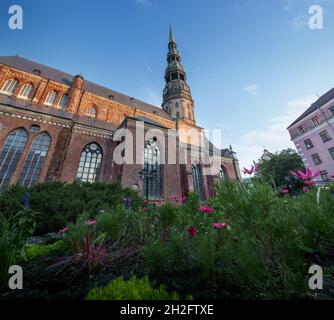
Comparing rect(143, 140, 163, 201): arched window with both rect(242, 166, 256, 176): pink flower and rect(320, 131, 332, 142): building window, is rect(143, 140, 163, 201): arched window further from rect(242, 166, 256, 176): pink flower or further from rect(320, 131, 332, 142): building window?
rect(320, 131, 332, 142): building window

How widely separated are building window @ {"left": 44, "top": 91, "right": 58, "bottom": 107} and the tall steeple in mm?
16609

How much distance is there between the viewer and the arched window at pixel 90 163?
1372cm

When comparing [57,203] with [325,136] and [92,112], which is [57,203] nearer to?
[92,112]

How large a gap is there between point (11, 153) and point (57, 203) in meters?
10.8

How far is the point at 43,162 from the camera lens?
1265cm

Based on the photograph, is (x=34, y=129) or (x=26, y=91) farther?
(x=26, y=91)

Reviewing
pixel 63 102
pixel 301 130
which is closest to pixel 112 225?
pixel 63 102

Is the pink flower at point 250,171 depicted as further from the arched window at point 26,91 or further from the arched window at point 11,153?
the arched window at point 26,91

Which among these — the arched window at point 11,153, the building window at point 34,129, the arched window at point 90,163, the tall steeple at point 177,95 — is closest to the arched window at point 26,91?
the building window at point 34,129

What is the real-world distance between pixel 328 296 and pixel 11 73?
82.4 ft

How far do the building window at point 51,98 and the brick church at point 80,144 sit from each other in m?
0.09

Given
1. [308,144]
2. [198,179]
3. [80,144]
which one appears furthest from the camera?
[308,144]

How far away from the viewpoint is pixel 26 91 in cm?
1705
